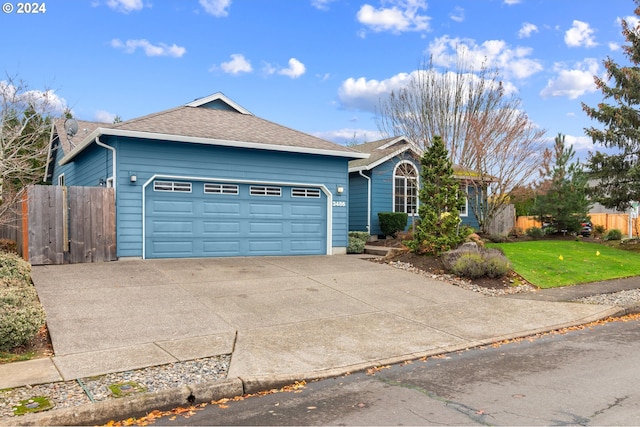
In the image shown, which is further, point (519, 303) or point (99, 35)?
point (99, 35)

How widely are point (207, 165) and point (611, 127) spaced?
50.4 ft

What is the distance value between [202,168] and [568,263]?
10871 millimetres

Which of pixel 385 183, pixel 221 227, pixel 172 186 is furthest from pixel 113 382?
pixel 385 183

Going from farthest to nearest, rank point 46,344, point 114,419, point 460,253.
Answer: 1. point 460,253
2. point 46,344
3. point 114,419

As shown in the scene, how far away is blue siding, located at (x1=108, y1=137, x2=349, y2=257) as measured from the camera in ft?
41.2

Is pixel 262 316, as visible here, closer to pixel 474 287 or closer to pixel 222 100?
pixel 474 287

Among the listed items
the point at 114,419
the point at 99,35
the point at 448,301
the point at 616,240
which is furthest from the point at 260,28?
the point at 616,240

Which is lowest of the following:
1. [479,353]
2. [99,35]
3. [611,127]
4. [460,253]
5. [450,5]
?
[479,353]

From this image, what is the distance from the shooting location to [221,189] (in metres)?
13.9

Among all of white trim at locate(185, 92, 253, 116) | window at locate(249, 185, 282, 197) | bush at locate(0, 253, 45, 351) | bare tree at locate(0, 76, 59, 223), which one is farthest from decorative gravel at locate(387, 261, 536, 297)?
white trim at locate(185, 92, 253, 116)

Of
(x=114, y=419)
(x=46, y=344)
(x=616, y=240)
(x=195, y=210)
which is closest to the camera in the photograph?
(x=114, y=419)

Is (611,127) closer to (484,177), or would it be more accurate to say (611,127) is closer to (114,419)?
Answer: (484,177)

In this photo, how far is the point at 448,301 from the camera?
32.1ft

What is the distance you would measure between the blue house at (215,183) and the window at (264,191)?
0.10ft
